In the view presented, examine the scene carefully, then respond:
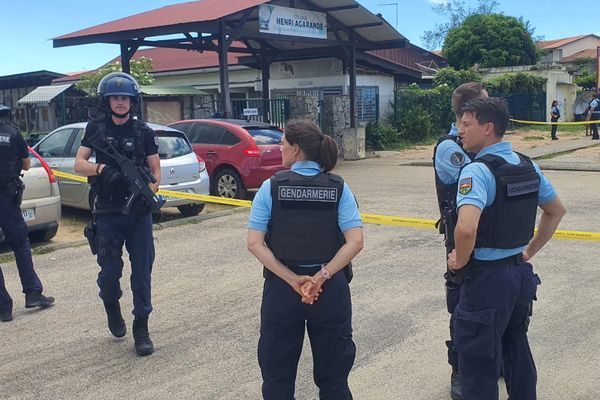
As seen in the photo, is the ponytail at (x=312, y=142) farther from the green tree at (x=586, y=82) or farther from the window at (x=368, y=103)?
the green tree at (x=586, y=82)

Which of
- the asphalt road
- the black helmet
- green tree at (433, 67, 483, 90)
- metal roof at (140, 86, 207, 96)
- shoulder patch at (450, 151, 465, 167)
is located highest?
green tree at (433, 67, 483, 90)

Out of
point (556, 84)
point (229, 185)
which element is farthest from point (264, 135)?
point (556, 84)

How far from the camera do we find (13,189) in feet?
17.8

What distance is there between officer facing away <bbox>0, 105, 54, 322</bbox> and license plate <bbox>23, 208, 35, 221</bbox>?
90.5 inches

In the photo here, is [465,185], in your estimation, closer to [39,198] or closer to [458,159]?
[458,159]

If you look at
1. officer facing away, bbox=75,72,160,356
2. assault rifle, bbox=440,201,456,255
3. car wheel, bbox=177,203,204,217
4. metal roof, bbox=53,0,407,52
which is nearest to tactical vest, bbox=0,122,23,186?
officer facing away, bbox=75,72,160,356

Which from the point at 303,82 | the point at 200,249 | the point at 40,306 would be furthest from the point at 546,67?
the point at 40,306

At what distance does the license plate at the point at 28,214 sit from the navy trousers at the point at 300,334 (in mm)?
5486

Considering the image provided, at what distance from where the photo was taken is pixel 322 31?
59.9 feet

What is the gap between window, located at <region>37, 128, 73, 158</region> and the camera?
32.9ft

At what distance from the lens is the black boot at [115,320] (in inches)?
189

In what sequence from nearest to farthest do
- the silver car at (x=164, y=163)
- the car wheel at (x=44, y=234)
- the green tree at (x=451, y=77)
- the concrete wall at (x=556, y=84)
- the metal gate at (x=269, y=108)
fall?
the car wheel at (x=44, y=234) → the silver car at (x=164, y=163) → the metal gate at (x=269, y=108) → the green tree at (x=451, y=77) → the concrete wall at (x=556, y=84)

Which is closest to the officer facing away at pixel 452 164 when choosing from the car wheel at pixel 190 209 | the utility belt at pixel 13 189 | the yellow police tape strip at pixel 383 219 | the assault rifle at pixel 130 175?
the yellow police tape strip at pixel 383 219

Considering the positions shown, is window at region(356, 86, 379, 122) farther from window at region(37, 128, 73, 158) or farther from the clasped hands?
the clasped hands
